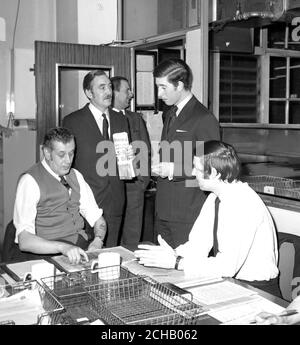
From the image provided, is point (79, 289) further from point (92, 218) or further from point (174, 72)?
point (174, 72)

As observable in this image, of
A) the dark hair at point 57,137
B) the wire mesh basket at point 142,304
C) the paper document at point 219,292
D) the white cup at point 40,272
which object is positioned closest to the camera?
the wire mesh basket at point 142,304

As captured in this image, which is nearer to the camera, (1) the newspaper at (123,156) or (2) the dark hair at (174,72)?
(2) the dark hair at (174,72)

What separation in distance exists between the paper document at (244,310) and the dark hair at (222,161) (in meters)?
0.61

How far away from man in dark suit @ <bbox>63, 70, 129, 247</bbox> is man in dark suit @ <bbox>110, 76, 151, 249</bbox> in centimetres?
45

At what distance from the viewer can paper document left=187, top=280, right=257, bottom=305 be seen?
155cm

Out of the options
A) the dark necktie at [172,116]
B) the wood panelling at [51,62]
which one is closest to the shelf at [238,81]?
the wood panelling at [51,62]

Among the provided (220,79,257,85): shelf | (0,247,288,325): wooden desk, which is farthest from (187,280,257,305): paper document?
(220,79,257,85): shelf

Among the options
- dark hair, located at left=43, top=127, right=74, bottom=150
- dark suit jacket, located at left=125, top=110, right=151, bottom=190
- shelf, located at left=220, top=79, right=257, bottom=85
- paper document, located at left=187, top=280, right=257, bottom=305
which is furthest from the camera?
shelf, located at left=220, top=79, right=257, bottom=85

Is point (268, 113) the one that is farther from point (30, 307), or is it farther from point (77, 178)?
point (30, 307)

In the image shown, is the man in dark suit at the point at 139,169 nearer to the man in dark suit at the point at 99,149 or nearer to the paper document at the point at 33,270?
the man in dark suit at the point at 99,149

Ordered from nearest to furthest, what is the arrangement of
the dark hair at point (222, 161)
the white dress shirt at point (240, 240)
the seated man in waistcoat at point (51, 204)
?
the white dress shirt at point (240, 240)
the dark hair at point (222, 161)
the seated man in waistcoat at point (51, 204)

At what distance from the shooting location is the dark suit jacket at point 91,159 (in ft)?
10.3

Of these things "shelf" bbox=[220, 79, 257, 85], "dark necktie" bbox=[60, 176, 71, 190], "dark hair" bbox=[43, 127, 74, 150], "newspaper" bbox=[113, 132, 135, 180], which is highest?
"shelf" bbox=[220, 79, 257, 85]

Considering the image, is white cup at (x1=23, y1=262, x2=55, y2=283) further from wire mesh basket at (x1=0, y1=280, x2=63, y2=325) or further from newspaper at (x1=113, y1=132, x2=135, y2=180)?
newspaper at (x1=113, y1=132, x2=135, y2=180)
